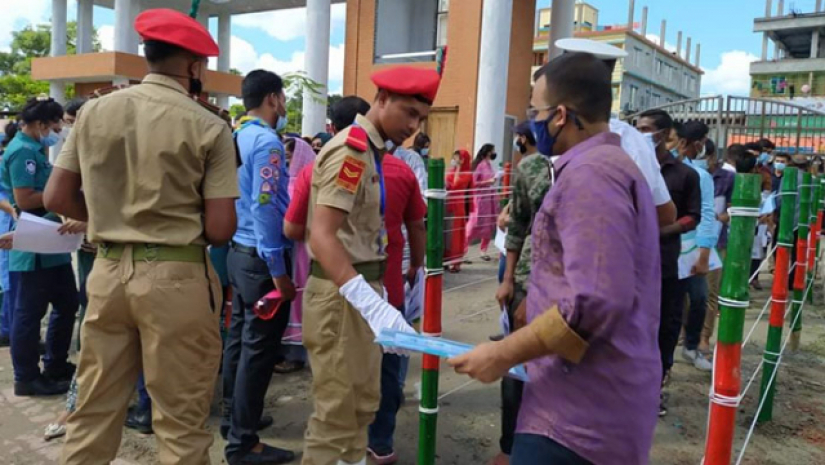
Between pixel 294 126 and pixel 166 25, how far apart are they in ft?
45.0

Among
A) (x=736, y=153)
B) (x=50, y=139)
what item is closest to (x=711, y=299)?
(x=736, y=153)

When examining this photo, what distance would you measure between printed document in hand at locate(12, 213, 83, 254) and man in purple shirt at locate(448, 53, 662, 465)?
3.06m

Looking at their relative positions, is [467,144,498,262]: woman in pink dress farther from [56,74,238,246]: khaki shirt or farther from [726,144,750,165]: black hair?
[56,74,238,246]: khaki shirt

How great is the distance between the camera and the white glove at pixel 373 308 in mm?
1934

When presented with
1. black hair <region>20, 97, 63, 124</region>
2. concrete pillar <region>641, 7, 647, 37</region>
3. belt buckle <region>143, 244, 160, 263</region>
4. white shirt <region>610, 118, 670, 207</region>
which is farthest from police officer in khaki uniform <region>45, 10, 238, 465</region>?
concrete pillar <region>641, 7, 647, 37</region>

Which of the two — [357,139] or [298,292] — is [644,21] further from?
[357,139]

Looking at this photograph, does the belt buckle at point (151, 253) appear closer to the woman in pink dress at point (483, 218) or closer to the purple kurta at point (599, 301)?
the purple kurta at point (599, 301)

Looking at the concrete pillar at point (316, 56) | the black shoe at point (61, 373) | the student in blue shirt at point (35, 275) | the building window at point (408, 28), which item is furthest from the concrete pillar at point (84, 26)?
the black shoe at point (61, 373)

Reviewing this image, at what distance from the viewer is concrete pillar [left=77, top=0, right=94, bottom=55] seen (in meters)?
19.5

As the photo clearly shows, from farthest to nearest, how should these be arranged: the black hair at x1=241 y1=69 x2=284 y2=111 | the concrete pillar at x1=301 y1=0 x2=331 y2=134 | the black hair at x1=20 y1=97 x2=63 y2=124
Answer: the concrete pillar at x1=301 y1=0 x2=331 y2=134
the black hair at x1=20 y1=97 x2=63 y2=124
the black hair at x1=241 y1=69 x2=284 y2=111

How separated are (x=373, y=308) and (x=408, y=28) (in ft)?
45.2

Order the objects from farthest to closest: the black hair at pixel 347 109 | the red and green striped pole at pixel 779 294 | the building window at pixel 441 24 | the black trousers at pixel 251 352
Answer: the building window at pixel 441 24 < the red and green striped pole at pixel 779 294 < the black hair at pixel 347 109 < the black trousers at pixel 251 352

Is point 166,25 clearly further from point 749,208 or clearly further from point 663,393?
point 663,393

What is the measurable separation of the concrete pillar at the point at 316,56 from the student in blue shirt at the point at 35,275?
744cm
